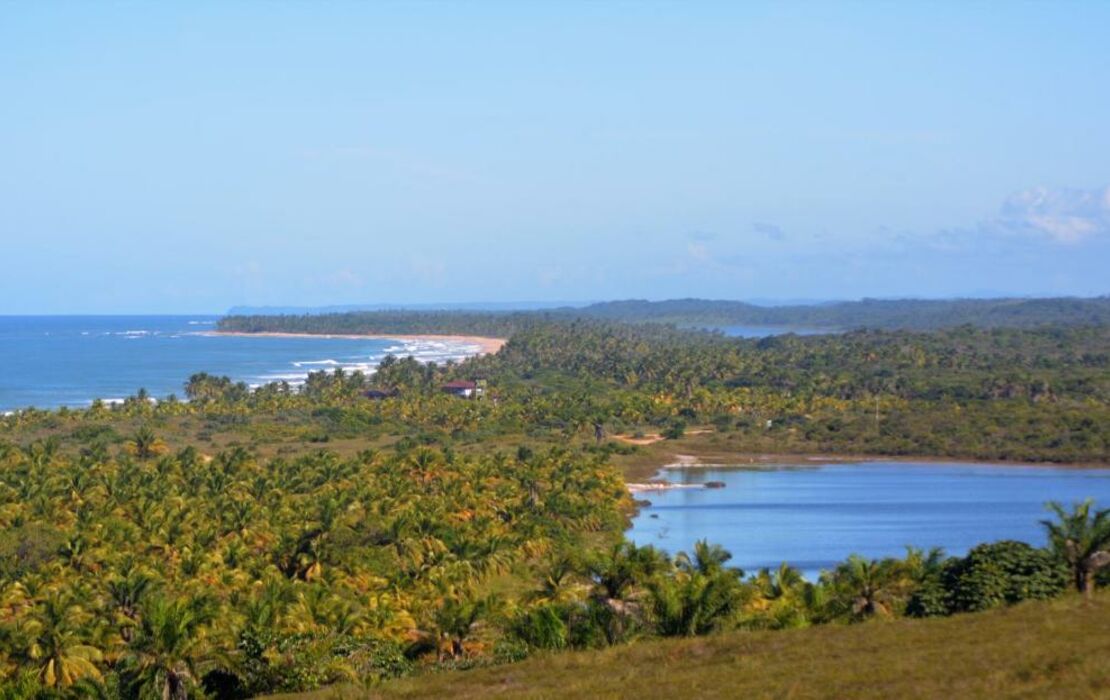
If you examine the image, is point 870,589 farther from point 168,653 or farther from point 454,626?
point 168,653

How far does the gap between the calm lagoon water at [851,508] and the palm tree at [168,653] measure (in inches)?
1450

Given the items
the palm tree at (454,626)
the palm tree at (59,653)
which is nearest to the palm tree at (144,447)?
the palm tree at (59,653)

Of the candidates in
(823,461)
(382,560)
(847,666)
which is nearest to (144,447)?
(382,560)

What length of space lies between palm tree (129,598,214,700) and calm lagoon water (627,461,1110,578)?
3684 centimetres

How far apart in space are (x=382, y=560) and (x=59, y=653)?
70.3ft

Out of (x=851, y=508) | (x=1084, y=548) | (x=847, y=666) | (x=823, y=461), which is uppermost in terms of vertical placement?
(x=1084, y=548)

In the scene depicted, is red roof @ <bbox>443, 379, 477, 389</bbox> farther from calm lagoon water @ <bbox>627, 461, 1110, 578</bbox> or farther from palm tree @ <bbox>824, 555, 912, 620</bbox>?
palm tree @ <bbox>824, 555, 912, 620</bbox>

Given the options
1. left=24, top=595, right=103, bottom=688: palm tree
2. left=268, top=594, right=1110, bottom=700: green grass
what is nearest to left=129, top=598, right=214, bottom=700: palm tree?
left=24, top=595, right=103, bottom=688: palm tree

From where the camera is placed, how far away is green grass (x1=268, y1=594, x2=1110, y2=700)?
2842 cm

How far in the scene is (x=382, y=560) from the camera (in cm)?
6256

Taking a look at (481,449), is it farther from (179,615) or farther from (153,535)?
(179,615)

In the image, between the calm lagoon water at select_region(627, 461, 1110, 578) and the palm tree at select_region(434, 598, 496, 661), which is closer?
the palm tree at select_region(434, 598, 496, 661)

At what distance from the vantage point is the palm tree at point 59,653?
4169 cm

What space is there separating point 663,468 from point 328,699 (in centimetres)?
8784
